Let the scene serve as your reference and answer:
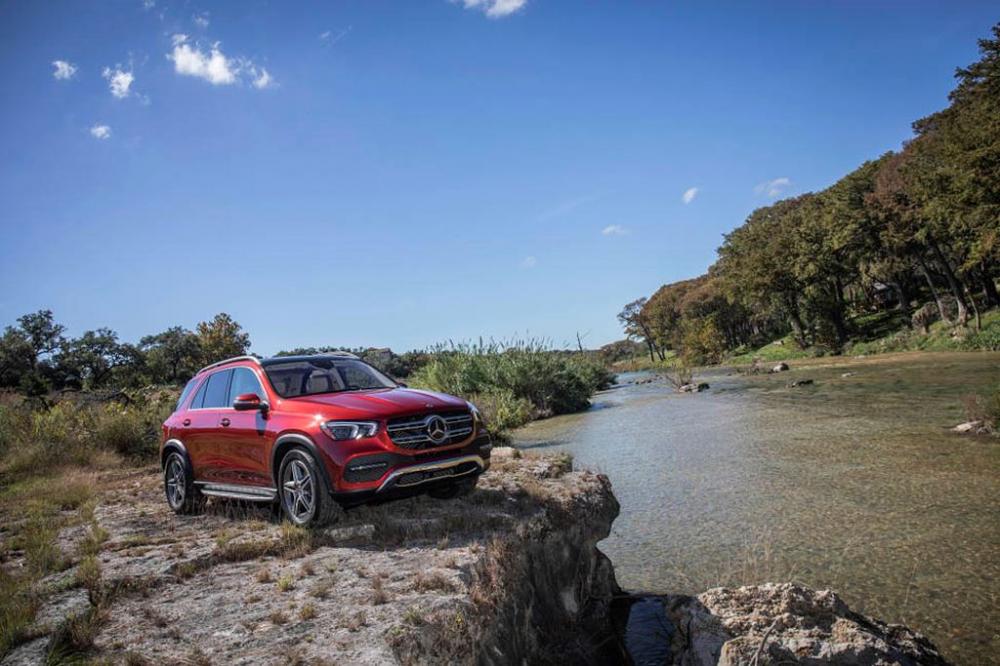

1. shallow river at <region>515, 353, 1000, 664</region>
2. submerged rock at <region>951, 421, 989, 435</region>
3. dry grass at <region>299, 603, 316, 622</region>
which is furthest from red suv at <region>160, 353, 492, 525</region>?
submerged rock at <region>951, 421, 989, 435</region>

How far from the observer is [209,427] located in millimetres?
7625

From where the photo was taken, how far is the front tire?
19.7 feet

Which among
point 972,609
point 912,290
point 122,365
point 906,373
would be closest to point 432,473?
point 972,609

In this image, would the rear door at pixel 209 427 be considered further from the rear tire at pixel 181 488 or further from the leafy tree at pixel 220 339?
the leafy tree at pixel 220 339

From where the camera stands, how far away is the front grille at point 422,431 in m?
5.95

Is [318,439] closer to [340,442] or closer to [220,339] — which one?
[340,442]

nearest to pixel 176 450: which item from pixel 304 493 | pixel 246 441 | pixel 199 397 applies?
pixel 199 397

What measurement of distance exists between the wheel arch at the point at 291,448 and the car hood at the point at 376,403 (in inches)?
13.1

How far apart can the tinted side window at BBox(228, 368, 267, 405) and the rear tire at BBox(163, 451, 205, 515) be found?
1387mm

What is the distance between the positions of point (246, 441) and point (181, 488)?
2.18m

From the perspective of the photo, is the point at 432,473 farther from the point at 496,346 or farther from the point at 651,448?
the point at 496,346

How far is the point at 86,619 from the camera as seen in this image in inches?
170

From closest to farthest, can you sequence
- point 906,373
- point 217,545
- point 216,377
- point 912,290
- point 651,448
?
1. point 217,545
2. point 216,377
3. point 651,448
4. point 906,373
5. point 912,290

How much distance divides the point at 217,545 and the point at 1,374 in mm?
63320
